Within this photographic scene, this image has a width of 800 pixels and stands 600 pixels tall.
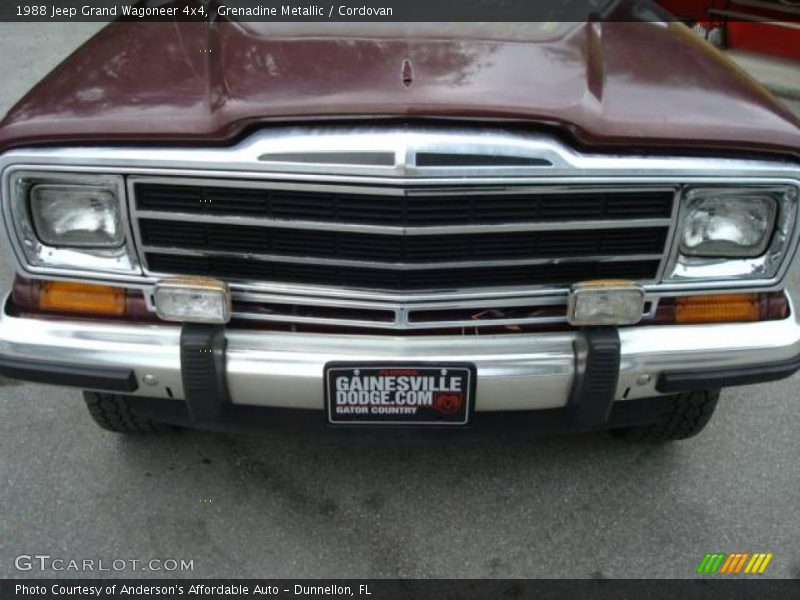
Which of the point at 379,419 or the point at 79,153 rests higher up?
the point at 79,153

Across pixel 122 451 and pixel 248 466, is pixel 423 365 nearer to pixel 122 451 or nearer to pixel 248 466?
pixel 248 466

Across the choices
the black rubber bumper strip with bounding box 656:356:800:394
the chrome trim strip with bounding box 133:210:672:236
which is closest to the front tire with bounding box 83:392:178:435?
the chrome trim strip with bounding box 133:210:672:236

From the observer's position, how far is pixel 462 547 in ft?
7.90

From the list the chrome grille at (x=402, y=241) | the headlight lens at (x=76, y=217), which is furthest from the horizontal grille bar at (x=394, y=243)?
the headlight lens at (x=76, y=217)

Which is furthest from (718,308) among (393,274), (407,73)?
(407,73)

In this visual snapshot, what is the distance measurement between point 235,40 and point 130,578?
1.64m

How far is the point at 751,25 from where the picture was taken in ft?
21.6

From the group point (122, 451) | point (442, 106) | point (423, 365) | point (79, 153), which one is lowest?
point (122, 451)

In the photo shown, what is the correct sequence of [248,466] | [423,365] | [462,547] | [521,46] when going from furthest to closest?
[248,466] < [462,547] < [521,46] < [423,365]

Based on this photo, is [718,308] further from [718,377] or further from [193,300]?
[193,300]

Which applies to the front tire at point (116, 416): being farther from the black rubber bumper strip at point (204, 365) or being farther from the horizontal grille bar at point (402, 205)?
the horizontal grille bar at point (402, 205)

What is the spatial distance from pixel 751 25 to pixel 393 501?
5.91m

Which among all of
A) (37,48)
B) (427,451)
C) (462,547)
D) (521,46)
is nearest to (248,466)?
(427,451)

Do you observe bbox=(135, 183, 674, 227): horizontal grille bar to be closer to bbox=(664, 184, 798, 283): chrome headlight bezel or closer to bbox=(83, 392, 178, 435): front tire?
bbox=(664, 184, 798, 283): chrome headlight bezel
